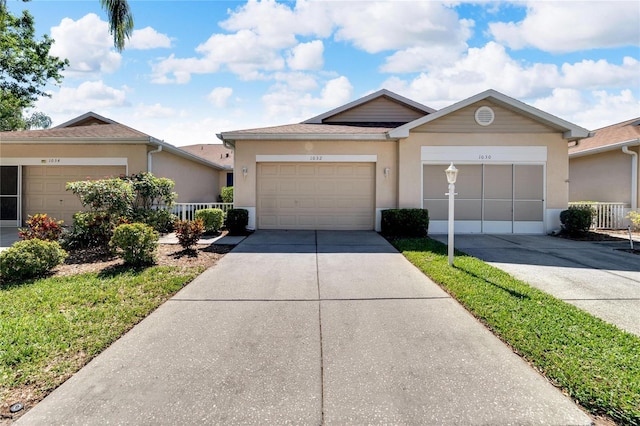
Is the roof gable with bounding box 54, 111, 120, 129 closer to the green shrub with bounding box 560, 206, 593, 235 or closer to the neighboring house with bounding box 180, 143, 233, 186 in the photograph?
the neighboring house with bounding box 180, 143, 233, 186

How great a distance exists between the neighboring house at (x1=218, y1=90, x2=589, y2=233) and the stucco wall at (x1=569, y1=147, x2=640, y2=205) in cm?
373

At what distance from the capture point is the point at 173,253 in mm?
7414

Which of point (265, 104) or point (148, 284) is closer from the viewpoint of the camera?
point (148, 284)

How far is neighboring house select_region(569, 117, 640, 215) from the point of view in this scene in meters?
12.0

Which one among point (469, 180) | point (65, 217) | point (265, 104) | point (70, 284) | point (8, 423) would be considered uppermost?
point (265, 104)

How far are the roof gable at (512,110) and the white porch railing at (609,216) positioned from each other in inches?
117

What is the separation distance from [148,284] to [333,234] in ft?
20.1

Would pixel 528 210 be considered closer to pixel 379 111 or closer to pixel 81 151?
pixel 379 111

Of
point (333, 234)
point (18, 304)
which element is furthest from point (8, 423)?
point (333, 234)

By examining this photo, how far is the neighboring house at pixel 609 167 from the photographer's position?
39.3 ft

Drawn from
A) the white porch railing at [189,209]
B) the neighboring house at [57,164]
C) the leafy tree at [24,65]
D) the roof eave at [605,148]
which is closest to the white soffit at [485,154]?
the roof eave at [605,148]

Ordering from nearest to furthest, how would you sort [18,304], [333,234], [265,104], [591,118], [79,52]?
1. [18,304]
2. [333,234]
3. [79,52]
4. [265,104]
5. [591,118]

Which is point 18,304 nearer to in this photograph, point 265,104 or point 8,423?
point 8,423

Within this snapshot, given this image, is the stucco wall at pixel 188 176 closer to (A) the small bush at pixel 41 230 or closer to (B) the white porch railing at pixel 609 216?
(A) the small bush at pixel 41 230
